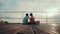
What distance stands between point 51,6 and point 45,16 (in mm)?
4400

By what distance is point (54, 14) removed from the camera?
42.8ft

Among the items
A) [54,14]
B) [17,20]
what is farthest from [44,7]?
[17,20]

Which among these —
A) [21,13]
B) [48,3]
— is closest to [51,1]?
[48,3]

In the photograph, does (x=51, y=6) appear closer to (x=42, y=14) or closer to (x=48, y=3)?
(x=48, y=3)

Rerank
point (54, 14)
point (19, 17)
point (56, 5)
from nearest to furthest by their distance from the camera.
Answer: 1. point (19, 17)
2. point (54, 14)
3. point (56, 5)

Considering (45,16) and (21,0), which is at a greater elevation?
(21,0)

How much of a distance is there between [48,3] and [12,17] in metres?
5.22

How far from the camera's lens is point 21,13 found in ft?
41.4

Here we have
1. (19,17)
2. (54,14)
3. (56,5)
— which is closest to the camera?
(19,17)

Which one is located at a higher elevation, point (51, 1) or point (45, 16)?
point (51, 1)

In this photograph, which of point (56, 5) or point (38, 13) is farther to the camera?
point (56, 5)

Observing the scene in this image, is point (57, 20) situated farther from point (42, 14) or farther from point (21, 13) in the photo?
point (21, 13)

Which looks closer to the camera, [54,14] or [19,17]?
[19,17]

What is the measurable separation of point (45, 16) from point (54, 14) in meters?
0.85
